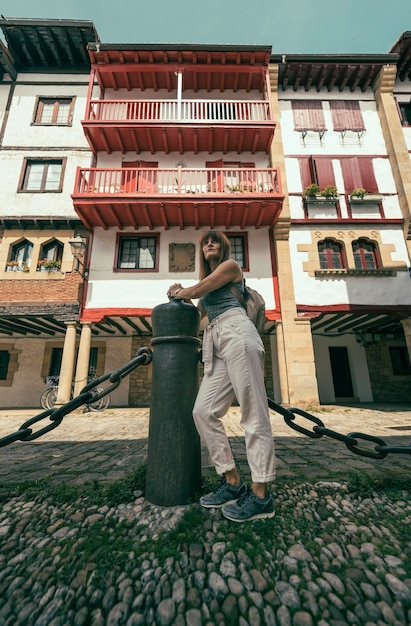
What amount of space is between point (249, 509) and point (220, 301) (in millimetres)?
1290

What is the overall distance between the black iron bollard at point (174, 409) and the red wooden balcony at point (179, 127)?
32.7 ft

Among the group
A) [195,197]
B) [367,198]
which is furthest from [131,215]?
[367,198]

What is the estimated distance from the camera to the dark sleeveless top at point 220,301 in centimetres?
193

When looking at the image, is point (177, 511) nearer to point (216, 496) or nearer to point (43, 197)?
point (216, 496)

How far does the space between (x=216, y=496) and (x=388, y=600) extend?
90 centimetres

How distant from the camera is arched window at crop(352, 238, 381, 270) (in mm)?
9281

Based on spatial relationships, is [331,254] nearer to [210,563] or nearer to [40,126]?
[210,563]

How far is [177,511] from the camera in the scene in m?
1.61

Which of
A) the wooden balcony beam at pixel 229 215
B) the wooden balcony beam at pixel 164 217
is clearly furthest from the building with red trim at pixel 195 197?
the wooden balcony beam at pixel 229 215

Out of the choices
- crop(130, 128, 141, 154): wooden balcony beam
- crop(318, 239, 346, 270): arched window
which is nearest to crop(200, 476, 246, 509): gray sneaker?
crop(318, 239, 346, 270): arched window

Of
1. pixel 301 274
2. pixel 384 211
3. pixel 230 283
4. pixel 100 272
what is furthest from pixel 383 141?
pixel 230 283

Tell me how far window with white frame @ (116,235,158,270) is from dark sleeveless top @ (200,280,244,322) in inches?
296

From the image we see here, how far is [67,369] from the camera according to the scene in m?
8.56

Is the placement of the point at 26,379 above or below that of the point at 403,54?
below
